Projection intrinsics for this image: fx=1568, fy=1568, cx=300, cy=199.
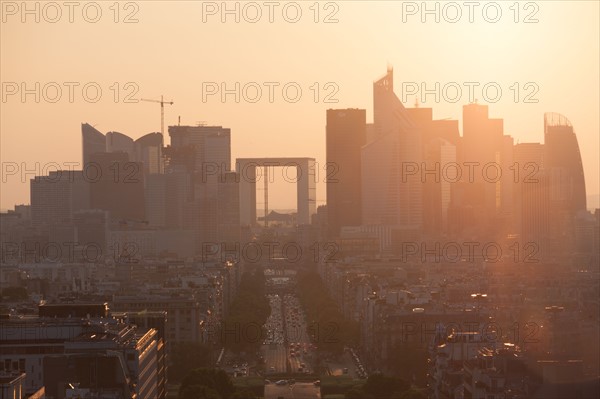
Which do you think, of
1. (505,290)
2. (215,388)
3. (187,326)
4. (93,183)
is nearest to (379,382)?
(215,388)

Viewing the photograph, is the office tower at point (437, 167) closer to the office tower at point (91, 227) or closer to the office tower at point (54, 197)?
the office tower at point (91, 227)

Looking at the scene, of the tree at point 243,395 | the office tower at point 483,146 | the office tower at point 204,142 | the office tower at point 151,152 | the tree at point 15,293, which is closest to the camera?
the tree at point 243,395

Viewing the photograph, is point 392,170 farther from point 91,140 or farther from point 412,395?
point 412,395

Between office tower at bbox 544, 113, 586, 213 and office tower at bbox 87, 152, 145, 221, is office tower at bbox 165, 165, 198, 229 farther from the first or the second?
office tower at bbox 544, 113, 586, 213

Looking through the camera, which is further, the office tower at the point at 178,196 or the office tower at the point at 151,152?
the office tower at the point at 151,152

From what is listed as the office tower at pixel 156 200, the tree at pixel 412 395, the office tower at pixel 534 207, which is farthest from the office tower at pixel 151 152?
the tree at pixel 412 395

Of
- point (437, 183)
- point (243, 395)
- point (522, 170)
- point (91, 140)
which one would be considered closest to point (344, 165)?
point (437, 183)

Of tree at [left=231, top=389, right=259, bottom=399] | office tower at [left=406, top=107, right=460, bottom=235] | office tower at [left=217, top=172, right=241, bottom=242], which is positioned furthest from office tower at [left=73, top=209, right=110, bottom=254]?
tree at [left=231, top=389, right=259, bottom=399]
